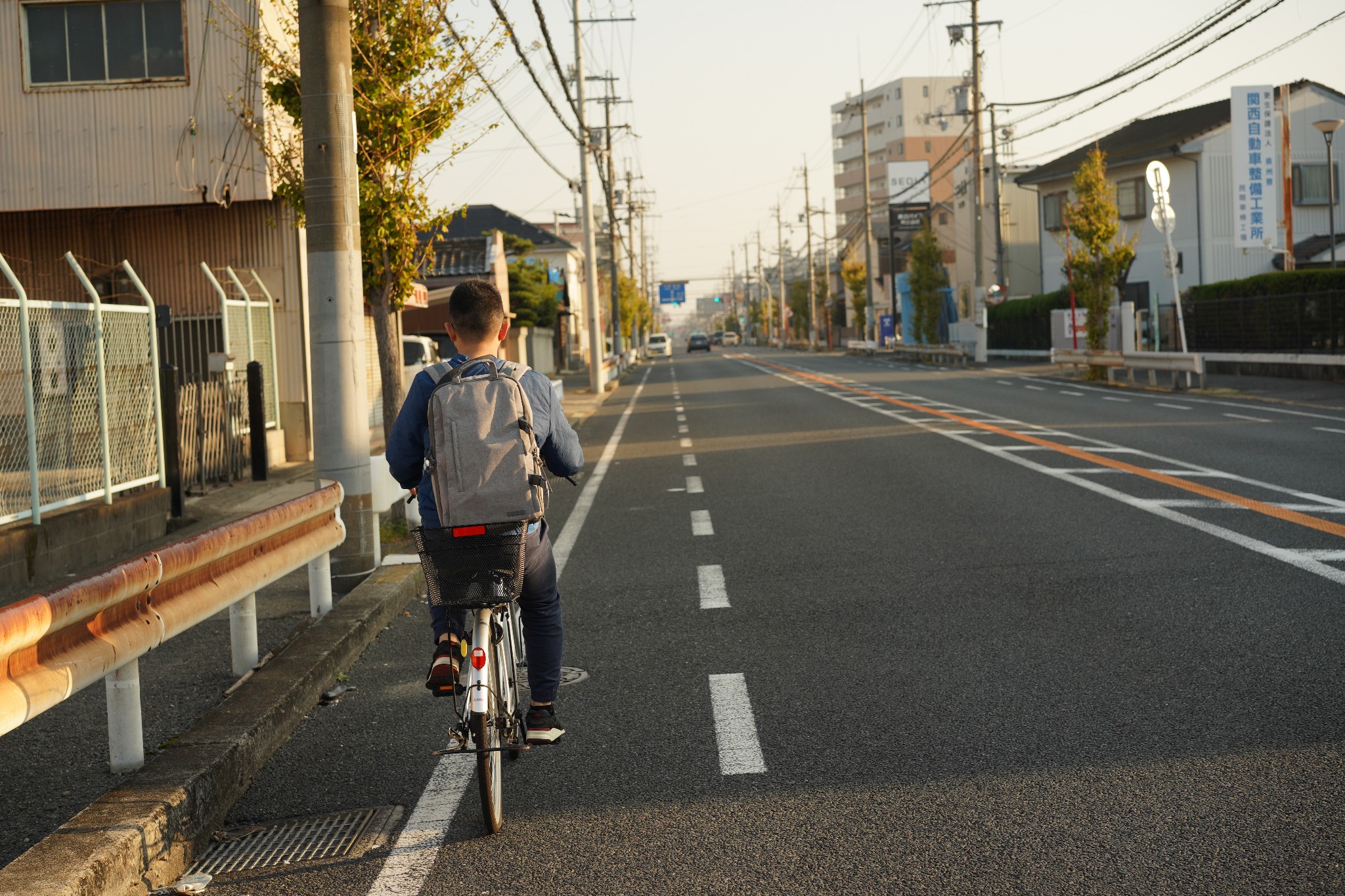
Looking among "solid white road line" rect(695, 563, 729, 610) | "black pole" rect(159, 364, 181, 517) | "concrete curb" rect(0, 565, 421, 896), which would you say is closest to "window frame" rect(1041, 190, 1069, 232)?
"black pole" rect(159, 364, 181, 517)

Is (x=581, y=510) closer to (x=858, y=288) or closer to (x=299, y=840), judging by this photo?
(x=299, y=840)

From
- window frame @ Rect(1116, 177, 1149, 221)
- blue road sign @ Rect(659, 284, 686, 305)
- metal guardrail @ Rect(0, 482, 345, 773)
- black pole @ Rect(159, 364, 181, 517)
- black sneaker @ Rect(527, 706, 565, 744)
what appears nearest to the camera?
metal guardrail @ Rect(0, 482, 345, 773)

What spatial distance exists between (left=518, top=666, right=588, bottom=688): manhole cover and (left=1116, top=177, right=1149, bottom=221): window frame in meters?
46.0

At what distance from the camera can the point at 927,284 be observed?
58.2 m

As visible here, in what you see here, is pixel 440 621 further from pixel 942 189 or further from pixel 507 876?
pixel 942 189

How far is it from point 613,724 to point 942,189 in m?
109

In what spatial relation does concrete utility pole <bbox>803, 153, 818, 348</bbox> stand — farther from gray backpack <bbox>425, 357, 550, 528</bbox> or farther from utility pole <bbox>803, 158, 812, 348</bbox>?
Answer: gray backpack <bbox>425, 357, 550, 528</bbox>

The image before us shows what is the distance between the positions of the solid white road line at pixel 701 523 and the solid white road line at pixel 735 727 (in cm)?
443

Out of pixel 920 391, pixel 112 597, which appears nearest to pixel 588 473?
pixel 112 597

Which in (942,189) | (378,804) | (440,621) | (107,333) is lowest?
(378,804)

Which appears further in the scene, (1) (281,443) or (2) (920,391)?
(2) (920,391)

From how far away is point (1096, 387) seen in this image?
29188mm

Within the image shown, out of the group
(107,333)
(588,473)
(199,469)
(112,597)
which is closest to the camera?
(112,597)

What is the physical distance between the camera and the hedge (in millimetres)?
26359
